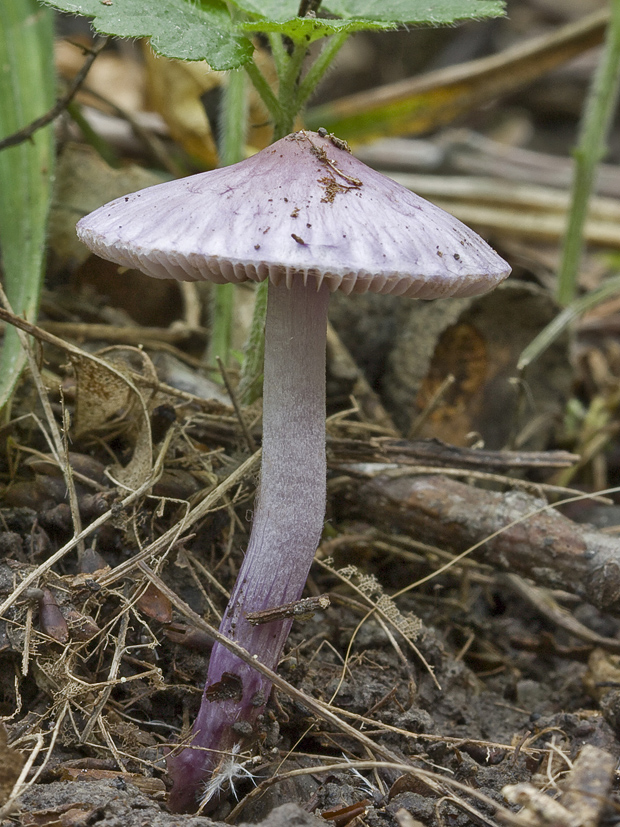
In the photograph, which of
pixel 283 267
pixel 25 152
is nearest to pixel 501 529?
pixel 283 267

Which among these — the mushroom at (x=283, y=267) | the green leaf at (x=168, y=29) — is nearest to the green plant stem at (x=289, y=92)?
the green leaf at (x=168, y=29)

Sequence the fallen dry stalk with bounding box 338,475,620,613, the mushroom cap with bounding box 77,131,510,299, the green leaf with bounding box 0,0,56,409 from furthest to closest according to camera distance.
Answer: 1. the green leaf with bounding box 0,0,56,409
2. the fallen dry stalk with bounding box 338,475,620,613
3. the mushroom cap with bounding box 77,131,510,299

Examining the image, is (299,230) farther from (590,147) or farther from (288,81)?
(590,147)

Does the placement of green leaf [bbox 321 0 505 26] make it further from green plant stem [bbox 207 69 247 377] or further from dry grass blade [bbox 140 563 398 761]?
dry grass blade [bbox 140 563 398 761]

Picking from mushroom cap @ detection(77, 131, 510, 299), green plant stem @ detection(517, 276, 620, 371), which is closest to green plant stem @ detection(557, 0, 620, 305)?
green plant stem @ detection(517, 276, 620, 371)

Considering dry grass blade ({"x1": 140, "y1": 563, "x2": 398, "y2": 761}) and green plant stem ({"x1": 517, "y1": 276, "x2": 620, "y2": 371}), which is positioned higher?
green plant stem ({"x1": 517, "y1": 276, "x2": 620, "y2": 371})

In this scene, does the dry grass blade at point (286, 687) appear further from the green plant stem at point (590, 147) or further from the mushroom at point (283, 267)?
the green plant stem at point (590, 147)

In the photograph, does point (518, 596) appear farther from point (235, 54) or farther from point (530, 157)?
point (530, 157)

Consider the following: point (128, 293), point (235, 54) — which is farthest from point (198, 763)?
point (128, 293)
